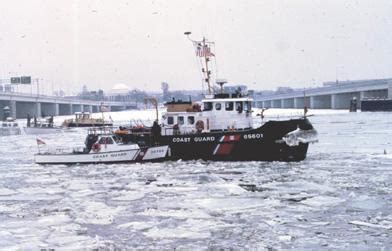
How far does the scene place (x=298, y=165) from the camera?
2792 cm

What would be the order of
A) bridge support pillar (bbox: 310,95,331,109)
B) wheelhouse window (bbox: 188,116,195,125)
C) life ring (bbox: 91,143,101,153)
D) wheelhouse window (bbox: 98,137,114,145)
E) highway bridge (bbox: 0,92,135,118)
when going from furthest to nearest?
1. bridge support pillar (bbox: 310,95,331,109)
2. highway bridge (bbox: 0,92,135,118)
3. wheelhouse window (bbox: 98,137,114,145)
4. wheelhouse window (bbox: 188,116,195,125)
5. life ring (bbox: 91,143,101,153)

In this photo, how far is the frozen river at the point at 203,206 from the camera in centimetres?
1275

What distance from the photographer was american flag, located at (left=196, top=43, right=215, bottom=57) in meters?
33.5

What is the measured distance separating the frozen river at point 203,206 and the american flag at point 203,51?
8.37 m

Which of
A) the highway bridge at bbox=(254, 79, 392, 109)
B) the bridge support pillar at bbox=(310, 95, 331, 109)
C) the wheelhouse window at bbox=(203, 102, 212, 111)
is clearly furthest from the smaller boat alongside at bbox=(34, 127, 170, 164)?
the bridge support pillar at bbox=(310, 95, 331, 109)

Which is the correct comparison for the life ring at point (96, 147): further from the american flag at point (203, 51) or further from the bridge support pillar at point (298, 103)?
the bridge support pillar at point (298, 103)

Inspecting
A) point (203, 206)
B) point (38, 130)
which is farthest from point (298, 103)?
point (203, 206)

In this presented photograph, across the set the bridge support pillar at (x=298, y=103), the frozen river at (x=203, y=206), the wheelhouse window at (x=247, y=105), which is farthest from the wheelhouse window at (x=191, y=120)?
the bridge support pillar at (x=298, y=103)

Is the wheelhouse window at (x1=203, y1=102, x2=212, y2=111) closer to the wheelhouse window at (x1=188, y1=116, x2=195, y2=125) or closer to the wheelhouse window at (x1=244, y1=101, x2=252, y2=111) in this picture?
the wheelhouse window at (x1=188, y1=116, x2=195, y2=125)

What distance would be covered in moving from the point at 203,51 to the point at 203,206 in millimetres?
18337

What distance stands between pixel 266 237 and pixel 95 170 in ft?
56.1

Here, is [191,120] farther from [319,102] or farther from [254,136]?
[319,102]

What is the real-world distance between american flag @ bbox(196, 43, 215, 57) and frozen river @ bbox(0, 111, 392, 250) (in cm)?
837

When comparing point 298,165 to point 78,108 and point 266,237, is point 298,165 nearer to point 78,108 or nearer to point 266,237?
point 266,237
